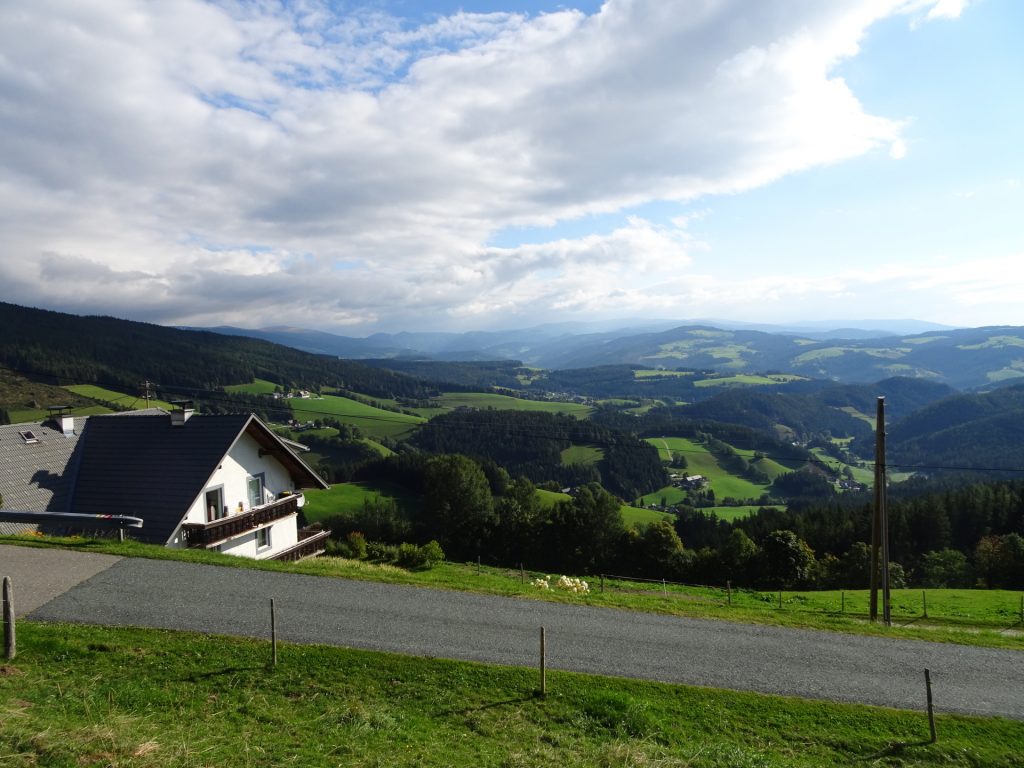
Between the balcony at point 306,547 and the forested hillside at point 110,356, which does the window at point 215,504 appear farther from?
the forested hillside at point 110,356

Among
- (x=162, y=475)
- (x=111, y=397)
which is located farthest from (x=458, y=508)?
(x=111, y=397)

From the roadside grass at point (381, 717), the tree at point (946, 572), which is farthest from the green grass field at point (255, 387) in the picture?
the roadside grass at point (381, 717)

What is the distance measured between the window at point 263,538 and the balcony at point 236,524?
98cm

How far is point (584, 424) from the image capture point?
6909 inches

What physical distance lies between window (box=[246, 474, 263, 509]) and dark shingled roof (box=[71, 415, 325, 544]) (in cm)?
212

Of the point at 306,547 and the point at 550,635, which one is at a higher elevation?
the point at 550,635

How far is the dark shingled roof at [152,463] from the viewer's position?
76.9 ft

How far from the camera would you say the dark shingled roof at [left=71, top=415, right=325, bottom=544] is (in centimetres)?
2345

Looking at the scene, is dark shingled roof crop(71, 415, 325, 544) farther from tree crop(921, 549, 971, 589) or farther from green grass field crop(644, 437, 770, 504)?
green grass field crop(644, 437, 770, 504)

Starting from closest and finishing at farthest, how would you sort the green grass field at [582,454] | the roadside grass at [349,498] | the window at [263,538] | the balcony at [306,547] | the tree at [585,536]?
the window at [263,538] → the balcony at [306,547] → the tree at [585,536] → the roadside grass at [349,498] → the green grass field at [582,454]

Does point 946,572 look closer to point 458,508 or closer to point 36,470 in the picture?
point 458,508

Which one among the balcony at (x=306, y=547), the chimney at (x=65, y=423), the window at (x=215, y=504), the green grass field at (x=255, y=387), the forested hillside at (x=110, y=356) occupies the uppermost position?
the forested hillside at (x=110, y=356)

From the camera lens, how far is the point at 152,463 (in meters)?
25.1

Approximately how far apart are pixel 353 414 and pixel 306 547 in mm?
124469
